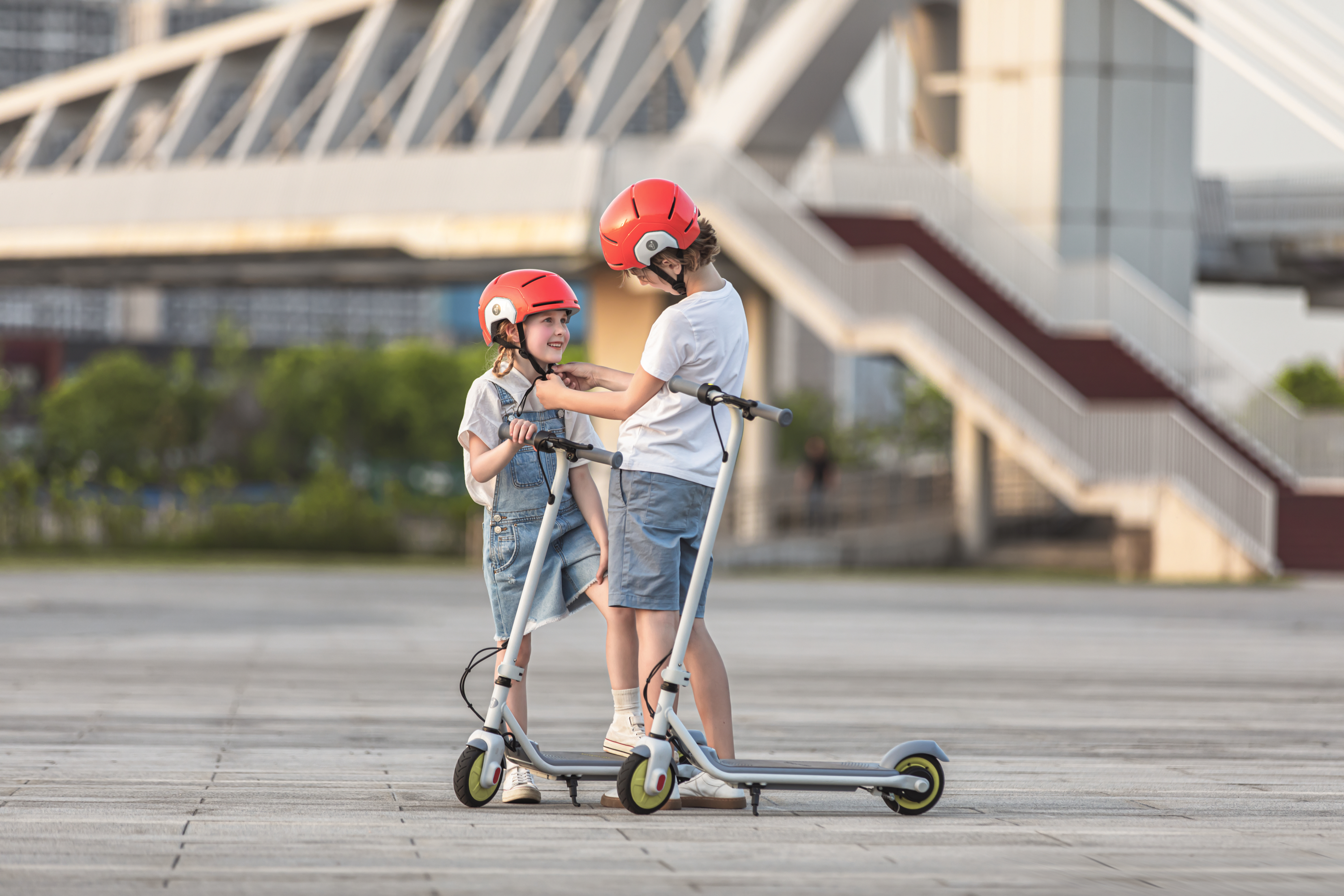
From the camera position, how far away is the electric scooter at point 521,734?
5863mm

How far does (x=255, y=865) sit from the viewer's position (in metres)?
4.88

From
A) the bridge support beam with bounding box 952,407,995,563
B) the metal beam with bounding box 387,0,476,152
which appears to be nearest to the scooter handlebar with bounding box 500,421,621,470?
the bridge support beam with bounding box 952,407,995,563

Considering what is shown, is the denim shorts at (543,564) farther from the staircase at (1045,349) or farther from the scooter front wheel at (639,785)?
the staircase at (1045,349)

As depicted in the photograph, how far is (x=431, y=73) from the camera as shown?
3903 centimetres

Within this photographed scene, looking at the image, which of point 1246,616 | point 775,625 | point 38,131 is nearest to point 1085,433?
point 1246,616

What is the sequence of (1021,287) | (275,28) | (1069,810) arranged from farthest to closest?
(275,28), (1021,287), (1069,810)

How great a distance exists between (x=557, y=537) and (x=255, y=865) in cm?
177

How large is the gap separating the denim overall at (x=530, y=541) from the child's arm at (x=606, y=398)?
0.31 m

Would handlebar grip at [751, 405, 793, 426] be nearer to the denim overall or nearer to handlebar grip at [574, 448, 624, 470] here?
handlebar grip at [574, 448, 624, 470]

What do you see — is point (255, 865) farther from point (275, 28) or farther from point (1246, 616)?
point (275, 28)

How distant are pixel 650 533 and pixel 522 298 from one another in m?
0.92

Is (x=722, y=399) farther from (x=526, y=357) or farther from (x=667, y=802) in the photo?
(x=667, y=802)

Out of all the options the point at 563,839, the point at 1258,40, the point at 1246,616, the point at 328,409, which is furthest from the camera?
the point at 328,409

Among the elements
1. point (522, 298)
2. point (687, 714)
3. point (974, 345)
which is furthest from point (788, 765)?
point (974, 345)
